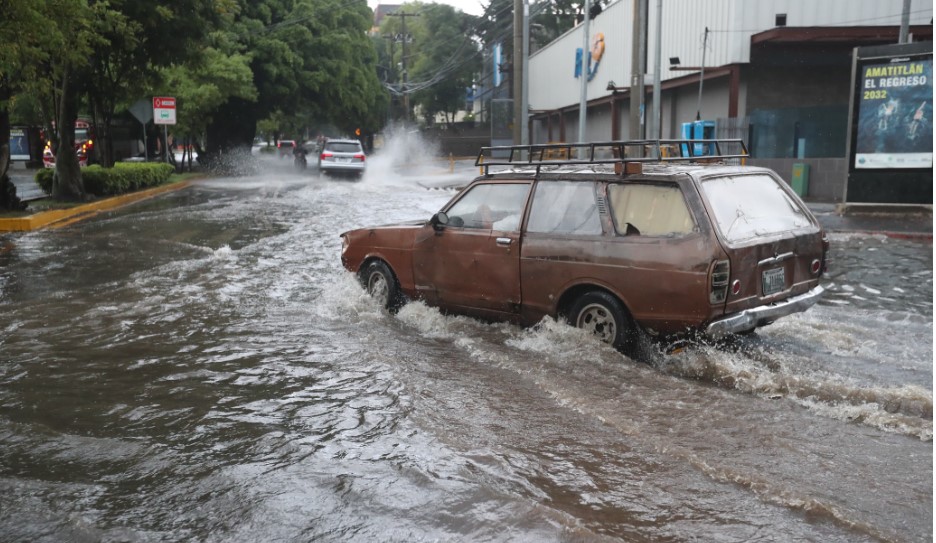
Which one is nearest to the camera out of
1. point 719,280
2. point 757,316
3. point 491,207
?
point 719,280

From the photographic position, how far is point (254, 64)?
4147 cm

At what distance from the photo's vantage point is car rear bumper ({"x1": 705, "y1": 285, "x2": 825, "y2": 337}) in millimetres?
6465

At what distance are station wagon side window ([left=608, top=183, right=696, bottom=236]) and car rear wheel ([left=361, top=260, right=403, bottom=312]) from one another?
278 cm

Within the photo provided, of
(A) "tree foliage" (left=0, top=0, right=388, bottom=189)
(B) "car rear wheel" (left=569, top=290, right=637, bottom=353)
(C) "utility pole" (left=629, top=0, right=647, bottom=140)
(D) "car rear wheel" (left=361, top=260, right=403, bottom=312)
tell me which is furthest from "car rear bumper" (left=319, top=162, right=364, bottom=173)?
(B) "car rear wheel" (left=569, top=290, right=637, bottom=353)

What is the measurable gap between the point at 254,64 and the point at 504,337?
3644cm

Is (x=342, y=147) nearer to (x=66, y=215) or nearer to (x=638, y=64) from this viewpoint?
(x=66, y=215)

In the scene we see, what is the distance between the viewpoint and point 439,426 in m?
5.71

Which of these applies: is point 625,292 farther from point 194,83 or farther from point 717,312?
point 194,83

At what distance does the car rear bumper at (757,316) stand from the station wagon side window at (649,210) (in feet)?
2.35

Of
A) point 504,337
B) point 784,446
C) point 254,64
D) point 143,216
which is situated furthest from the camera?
point 254,64

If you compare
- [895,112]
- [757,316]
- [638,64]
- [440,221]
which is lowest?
[757,316]

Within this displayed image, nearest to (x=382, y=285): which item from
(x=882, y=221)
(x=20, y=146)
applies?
(x=882, y=221)

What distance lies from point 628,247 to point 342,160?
30.4 meters

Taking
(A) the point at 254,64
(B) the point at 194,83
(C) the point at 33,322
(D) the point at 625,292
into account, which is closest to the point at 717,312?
(D) the point at 625,292
